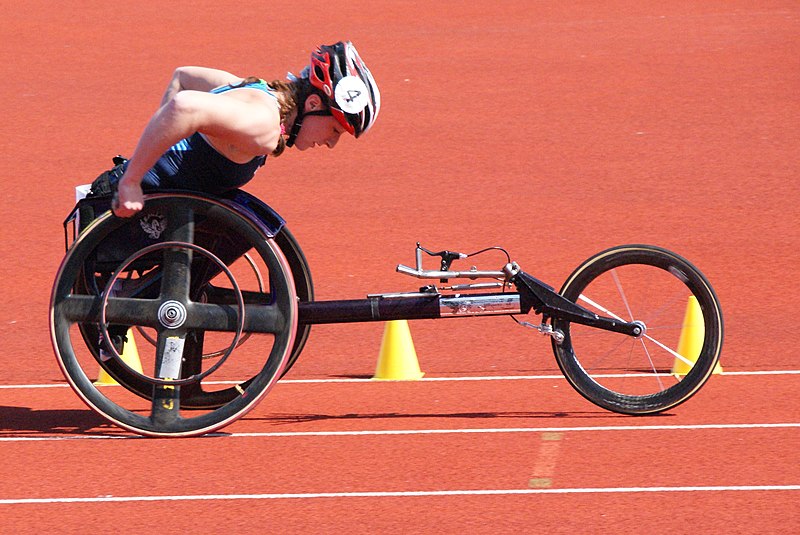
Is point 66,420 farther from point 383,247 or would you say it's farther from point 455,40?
point 455,40

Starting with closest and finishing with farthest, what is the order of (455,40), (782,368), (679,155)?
(782,368) → (679,155) → (455,40)

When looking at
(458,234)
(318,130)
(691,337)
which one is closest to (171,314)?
(318,130)

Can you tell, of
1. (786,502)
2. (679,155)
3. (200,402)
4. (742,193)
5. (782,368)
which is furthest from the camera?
(679,155)

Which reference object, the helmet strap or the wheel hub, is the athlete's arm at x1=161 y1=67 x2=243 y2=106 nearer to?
the helmet strap

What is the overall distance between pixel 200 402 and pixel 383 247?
3523 mm

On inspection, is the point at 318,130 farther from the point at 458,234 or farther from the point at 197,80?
the point at 458,234

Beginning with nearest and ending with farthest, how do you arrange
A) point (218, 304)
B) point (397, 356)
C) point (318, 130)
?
point (318, 130) < point (218, 304) < point (397, 356)

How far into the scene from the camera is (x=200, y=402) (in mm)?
5945

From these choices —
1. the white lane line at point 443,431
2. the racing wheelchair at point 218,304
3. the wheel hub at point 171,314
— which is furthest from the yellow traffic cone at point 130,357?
the wheel hub at point 171,314

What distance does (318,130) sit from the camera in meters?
5.55

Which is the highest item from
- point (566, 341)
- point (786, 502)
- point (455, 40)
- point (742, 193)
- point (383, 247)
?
point (455, 40)

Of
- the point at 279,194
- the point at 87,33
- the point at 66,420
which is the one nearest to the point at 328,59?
the point at 66,420

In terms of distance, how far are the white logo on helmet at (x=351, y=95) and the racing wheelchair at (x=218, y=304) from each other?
0.55m

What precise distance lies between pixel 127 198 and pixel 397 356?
1.87 m
